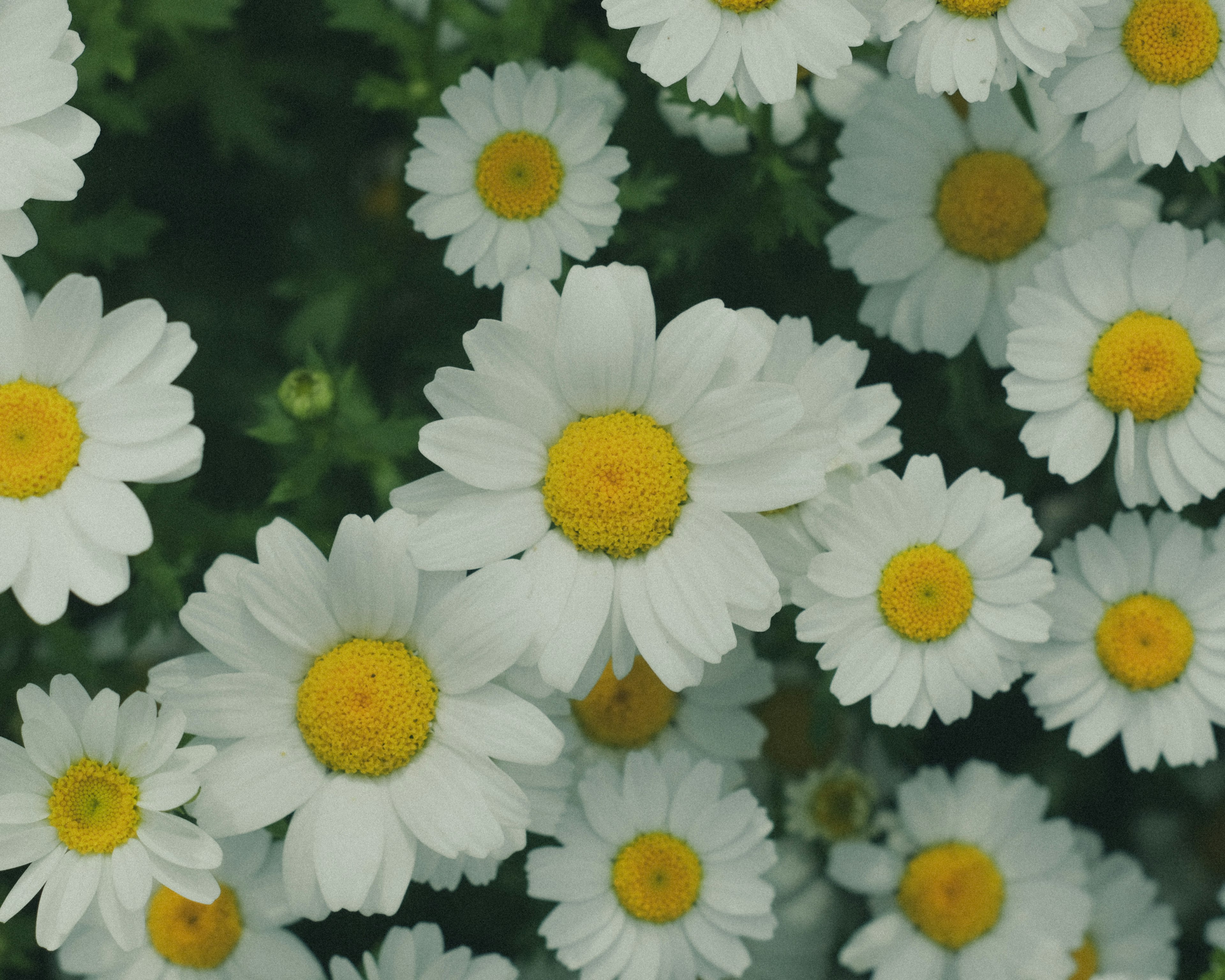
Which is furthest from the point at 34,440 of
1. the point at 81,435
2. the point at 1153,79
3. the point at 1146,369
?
the point at 1153,79

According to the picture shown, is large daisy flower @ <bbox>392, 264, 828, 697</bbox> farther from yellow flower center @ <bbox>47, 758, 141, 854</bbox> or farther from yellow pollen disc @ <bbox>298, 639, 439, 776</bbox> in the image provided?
yellow flower center @ <bbox>47, 758, 141, 854</bbox>

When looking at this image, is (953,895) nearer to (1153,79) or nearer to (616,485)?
(616,485)

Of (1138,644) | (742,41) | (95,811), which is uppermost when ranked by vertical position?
(742,41)

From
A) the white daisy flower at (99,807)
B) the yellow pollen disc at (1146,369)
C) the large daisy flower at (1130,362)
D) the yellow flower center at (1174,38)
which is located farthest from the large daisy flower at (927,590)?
the white daisy flower at (99,807)

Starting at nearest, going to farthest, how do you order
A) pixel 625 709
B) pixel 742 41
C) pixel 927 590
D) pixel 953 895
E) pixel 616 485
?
pixel 616 485
pixel 742 41
pixel 927 590
pixel 625 709
pixel 953 895

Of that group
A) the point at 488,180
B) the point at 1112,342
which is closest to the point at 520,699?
the point at 488,180

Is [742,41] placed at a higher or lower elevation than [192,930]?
higher

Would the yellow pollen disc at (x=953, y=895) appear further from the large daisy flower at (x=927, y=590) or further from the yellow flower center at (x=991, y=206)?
the yellow flower center at (x=991, y=206)
